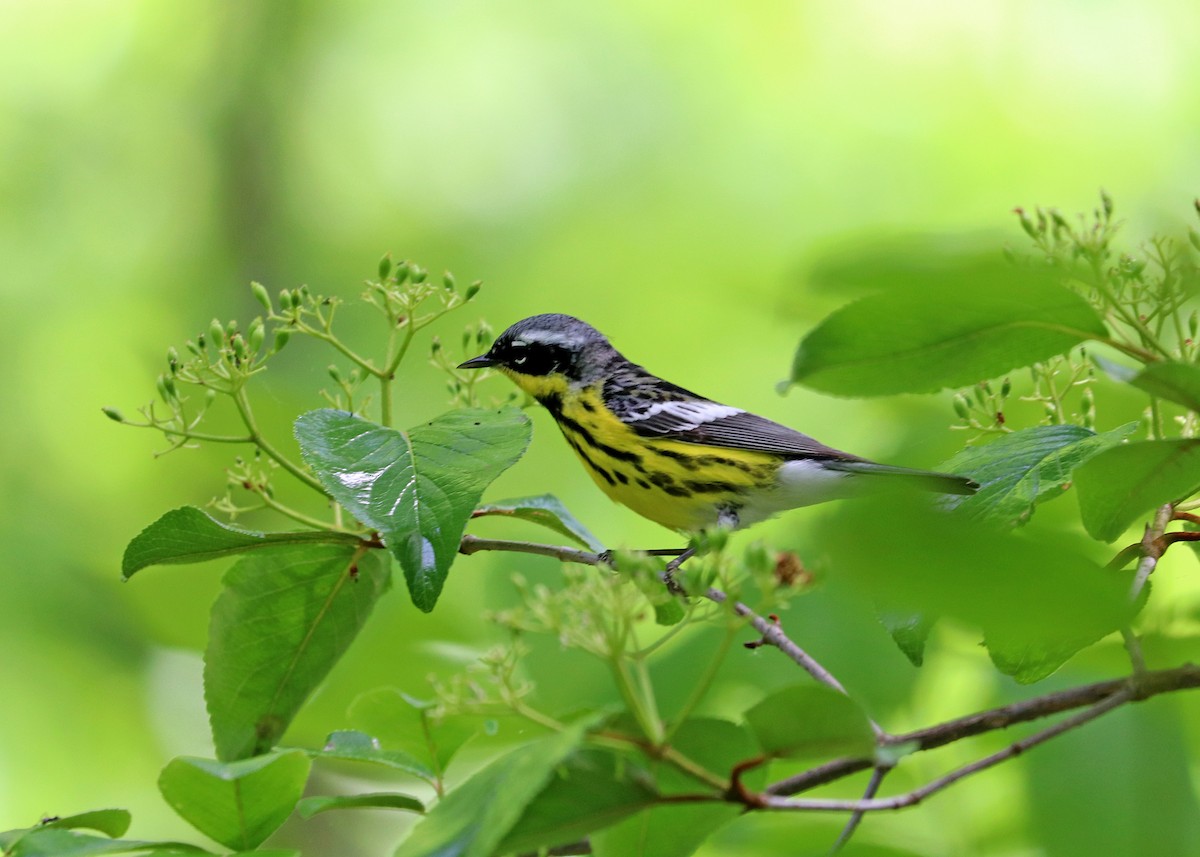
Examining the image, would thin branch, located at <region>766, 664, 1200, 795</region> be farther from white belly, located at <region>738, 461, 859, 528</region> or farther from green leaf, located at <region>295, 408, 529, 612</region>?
white belly, located at <region>738, 461, 859, 528</region>

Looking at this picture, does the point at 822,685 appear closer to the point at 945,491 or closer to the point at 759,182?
the point at 945,491

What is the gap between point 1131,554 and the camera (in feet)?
5.62

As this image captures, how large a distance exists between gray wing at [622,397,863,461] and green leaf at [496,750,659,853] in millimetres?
2294

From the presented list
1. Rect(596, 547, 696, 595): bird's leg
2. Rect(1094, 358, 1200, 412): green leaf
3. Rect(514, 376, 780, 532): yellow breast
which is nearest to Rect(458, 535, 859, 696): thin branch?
Rect(596, 547, 696, 595): bird's leg

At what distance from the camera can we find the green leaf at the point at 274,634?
216cm

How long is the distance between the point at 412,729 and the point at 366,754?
0.16 metres

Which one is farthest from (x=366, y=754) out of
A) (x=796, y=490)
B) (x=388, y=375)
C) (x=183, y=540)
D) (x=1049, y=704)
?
(x=796, y=490)

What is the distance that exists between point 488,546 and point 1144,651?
1186mm

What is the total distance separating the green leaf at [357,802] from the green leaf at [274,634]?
400 mm

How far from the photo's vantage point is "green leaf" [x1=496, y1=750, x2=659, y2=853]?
1.20 metres

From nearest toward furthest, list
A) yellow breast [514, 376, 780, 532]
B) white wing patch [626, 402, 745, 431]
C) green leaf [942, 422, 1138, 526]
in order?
green leaf [942, 422, 1138, 526]
yellow breast [514, 376, 780, 532]
white wing patch [626, 402, 745, 431]

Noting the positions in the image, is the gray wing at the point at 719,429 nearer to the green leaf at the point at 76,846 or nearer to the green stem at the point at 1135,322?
the green stem at the point at 1135,322

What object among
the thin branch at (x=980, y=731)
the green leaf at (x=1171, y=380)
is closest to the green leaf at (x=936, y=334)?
the green leaf at (x=1171, y=380)

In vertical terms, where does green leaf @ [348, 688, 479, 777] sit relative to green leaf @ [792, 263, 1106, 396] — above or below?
below
